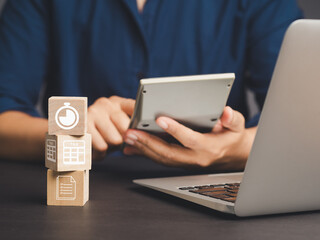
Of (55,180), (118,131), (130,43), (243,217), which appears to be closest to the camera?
(243,217)

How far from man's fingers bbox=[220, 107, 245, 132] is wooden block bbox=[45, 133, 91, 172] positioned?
1.24ft

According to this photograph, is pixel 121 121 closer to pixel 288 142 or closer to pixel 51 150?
pixel 51 150

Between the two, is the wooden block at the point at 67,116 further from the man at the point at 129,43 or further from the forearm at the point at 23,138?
the man at the point at 129,43

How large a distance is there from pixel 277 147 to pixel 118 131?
631 mm

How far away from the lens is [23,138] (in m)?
1.36

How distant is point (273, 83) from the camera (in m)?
0.53

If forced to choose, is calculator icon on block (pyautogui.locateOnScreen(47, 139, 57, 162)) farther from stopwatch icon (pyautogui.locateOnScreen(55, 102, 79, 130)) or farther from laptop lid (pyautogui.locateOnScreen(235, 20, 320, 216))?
laptop lid (pyautogui.locateOnScreen(235, 20, 320, 216))

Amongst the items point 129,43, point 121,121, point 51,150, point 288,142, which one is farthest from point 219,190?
point 129,43

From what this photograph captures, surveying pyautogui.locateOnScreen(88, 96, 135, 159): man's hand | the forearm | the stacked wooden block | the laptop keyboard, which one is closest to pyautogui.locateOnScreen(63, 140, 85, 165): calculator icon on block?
the stacked wooden block

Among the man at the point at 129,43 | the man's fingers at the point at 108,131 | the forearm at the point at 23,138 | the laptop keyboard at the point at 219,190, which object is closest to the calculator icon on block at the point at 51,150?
the laptop keyboard at the point at 219,190

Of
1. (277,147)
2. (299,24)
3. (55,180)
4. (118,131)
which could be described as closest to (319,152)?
(277,147)

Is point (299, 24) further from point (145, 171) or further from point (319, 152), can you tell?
point (145, 171)

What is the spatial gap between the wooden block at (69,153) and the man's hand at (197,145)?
0.91ft

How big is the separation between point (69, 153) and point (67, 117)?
0.06 meters
